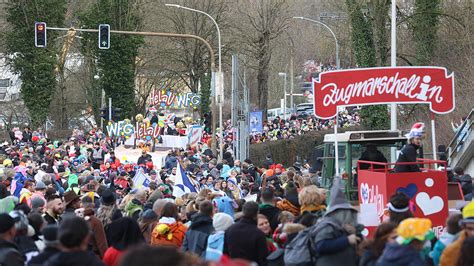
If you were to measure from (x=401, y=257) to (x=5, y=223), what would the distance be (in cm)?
373

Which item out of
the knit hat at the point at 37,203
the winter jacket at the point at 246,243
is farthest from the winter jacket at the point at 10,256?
the knit hat at the point at 37,203

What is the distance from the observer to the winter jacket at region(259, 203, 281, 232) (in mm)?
12805

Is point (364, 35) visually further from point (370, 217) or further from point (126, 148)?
point (370, 217)

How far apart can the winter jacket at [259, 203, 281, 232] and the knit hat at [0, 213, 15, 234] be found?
3783 millimetres

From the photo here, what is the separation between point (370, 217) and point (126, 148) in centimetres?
3884

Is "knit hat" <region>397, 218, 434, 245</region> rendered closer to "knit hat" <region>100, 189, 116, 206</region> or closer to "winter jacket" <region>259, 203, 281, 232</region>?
"winter jacket" <region>259, 203, 281, 232</region>

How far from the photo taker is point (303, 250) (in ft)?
33.6

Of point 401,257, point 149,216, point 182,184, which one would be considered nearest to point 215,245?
point 149,216

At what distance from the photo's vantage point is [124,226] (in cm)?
1159

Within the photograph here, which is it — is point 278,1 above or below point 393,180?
above

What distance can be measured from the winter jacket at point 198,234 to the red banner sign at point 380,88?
182 inches

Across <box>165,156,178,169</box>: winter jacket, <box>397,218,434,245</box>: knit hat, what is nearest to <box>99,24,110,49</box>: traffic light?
<box>165,156,178,169</box>: winter jacket

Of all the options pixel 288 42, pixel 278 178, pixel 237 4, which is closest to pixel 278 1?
pixel 237 4

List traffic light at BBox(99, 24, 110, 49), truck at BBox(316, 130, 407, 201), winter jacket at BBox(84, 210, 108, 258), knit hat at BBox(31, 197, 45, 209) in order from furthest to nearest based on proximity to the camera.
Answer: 1. traffic light at BBox(99, 24, 110, 49)
2. truck at BBox(316, 130, 407, 201)
3. knit hat at BBox(31, 197, 45, 209)
4. winter jacket at BBox(84, 210, 108, 258)
